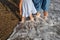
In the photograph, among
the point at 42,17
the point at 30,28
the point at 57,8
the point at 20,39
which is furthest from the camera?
the point at 57,8

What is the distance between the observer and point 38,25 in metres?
3.30

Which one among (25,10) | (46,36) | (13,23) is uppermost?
(25,10)

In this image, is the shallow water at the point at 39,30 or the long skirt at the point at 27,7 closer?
the shallow water at the point at 39,30

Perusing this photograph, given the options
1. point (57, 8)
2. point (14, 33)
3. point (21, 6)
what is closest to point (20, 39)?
point (14, 33)

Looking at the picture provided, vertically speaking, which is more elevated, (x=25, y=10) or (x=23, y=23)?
(x=25, y=10)

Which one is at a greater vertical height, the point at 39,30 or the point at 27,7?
the point at 27,7

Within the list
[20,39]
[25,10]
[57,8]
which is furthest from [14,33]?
[57,8]

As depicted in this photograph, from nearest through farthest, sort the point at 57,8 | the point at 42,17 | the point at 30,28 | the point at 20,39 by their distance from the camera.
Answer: the point at 20,39 → the point at 30,28 → the point at 42,17 → the point at 57,8

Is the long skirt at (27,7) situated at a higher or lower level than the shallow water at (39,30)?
higher

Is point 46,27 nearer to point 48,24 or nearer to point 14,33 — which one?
point 48,24

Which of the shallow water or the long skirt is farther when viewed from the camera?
the long skirt

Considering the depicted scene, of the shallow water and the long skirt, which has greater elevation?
the long skirt

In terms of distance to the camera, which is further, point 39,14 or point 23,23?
point 39,14

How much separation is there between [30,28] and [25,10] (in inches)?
12.6
